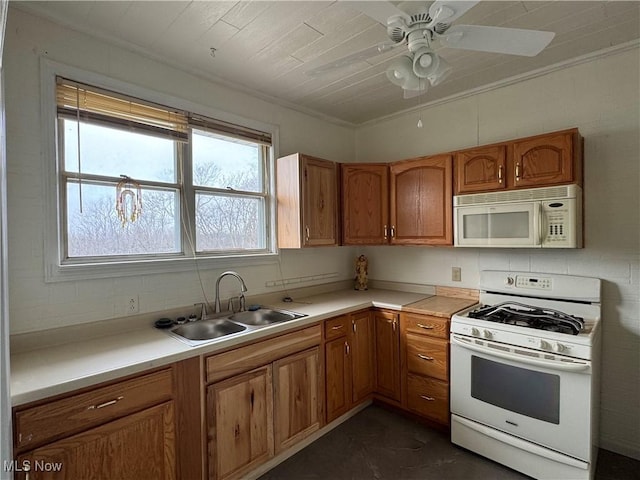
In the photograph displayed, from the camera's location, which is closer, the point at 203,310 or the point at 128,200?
the point at 128,200

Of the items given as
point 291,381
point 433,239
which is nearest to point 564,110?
point 433,239

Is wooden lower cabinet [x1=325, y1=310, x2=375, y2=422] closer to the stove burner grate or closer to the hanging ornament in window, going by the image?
the stove burner grate

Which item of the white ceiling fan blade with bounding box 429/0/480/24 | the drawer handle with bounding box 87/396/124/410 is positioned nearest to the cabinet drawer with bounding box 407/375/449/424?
the drawer handle with bounding box 87/396/124/410

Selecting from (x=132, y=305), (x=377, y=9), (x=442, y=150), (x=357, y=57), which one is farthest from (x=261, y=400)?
(x=442, y=150)

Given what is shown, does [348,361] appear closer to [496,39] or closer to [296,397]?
[296,397]

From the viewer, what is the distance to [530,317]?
2.23m

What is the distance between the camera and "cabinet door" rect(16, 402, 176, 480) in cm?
129

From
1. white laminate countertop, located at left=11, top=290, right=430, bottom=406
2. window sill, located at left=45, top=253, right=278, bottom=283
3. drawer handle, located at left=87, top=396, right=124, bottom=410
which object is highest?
window sill, located at left=45, top=253, right=278, bottom=283

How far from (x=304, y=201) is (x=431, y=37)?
152 cm

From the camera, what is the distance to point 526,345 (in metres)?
1.96

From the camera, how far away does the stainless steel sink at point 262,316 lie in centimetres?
240

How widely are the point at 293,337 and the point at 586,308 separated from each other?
1975mm

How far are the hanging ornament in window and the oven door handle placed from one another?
228 centimetres

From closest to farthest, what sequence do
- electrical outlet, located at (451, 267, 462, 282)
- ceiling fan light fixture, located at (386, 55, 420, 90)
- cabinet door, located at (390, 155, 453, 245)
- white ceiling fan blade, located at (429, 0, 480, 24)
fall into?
white ceiling fan blade, located at (429, 0, 480, 24) < ceiling fan light fixture, located at (386, 55, 420, 90) < cabinet door, located at (390, 155, 453, 245) < electrical outlet, located at (451, 267, 462, 282)
